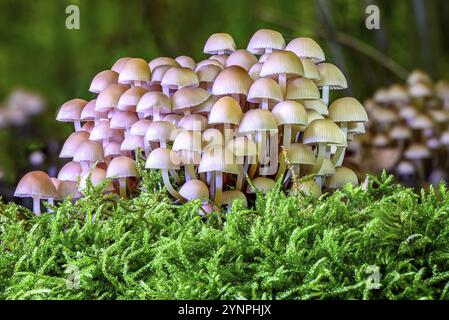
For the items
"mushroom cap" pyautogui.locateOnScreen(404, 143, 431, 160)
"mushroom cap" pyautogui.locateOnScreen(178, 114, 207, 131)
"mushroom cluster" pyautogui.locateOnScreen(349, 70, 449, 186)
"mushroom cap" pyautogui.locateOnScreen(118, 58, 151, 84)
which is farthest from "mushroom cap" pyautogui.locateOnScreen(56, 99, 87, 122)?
"mushroom cap" pyautogui.locateOnScreen(404, 143, 431, 160)

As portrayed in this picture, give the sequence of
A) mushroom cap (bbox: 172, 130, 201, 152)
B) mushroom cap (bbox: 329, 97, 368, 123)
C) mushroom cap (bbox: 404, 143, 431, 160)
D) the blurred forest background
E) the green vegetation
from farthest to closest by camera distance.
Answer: mushroom cap (bbox: 404, 143, 431, 160) → the blurred forest background → mushroom cap (bbox: 329, 97, 368, 123) → mushroom cap (bbox: 172, 130, 201, 152) → the green vegetation

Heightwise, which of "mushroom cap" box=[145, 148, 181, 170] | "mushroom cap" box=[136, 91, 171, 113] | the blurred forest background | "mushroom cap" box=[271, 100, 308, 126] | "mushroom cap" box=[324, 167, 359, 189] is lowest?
"mushroom cap" box=[324, 167, 359, 189]

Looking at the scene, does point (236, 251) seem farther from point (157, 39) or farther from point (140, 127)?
point (157, 39)

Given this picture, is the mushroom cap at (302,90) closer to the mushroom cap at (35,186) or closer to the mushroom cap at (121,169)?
the mushroom cap at (121,169)

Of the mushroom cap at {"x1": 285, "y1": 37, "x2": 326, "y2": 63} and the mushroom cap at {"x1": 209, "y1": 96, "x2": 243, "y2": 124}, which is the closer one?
the mushroom cap at {"x1": 209, "y1": 96, "x2": 243, "y2": 124}

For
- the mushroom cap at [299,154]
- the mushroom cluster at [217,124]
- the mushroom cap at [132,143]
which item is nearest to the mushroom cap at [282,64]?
the mushroom cluster at [217,124]

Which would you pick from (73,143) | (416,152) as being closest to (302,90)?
(73,143)

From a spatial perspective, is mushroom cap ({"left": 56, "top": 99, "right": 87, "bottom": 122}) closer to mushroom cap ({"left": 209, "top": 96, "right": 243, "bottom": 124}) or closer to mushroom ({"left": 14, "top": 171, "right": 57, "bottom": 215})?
mushroom ({"left": 14, "top": 171, "right": 57, "bottom": 215})

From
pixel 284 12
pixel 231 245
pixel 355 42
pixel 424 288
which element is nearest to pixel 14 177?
pixel 231 245
